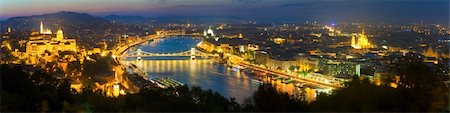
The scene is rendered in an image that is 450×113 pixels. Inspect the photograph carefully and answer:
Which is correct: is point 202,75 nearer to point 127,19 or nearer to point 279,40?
point 279,40

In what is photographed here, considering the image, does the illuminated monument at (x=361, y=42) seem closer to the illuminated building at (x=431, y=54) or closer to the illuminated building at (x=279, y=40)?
the illuminated building at (x=279, y=40)

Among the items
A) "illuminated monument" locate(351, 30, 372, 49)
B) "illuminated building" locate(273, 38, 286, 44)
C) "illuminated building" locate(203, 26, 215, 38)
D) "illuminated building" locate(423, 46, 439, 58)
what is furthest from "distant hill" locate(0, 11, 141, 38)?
"illuminated building" locate(423, 46, 439, 58)

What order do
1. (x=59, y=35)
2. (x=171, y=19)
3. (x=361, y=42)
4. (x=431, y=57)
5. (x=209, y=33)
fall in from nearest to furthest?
1. (x=431, y=57)
2. (x=361, y=42)
3. (x=59, y=35)
4. (x=171, y=19)
5. (x=209, y=33)

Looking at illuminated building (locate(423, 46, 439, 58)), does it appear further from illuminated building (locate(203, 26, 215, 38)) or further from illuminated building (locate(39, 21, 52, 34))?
illuminated building (locate(203, 26, 215, 38))

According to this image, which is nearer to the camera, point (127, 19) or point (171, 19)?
point (127, 19)

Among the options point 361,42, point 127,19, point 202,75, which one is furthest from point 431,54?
point 127,19

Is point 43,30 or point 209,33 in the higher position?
point 43,30
